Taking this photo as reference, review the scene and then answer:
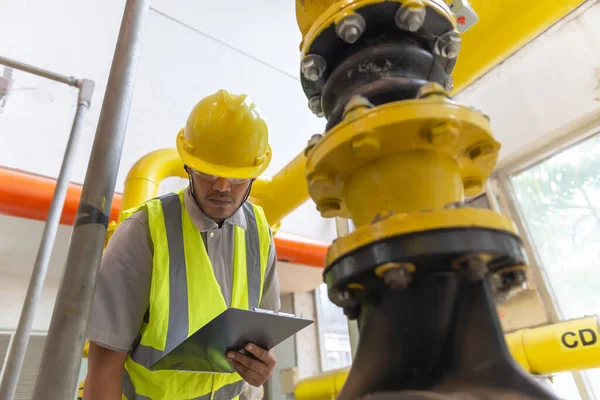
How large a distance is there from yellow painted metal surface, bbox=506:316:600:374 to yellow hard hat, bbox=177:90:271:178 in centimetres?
105

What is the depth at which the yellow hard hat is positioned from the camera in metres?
1.03

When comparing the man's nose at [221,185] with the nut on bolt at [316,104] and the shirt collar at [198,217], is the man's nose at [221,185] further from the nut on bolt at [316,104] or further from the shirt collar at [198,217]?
the nut on bolt at [316,104]

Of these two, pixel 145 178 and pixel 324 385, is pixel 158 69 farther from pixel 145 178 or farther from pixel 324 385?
pixel 324 385

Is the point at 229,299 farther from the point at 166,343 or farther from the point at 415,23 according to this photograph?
the point at 415,23

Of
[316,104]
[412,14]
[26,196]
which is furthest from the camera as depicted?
[26,196]

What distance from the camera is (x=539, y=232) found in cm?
201

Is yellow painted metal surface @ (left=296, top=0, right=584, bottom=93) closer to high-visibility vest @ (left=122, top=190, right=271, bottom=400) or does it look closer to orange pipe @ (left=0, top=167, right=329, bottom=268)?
high-visibility vest @ (left=122, top=190, right=271, bottom=400)

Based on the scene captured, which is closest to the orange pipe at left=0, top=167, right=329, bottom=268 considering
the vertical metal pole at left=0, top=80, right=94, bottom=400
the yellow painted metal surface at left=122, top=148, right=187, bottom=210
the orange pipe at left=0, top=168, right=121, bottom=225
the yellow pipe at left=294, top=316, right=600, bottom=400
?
the orange pipe at left=0, top=168, right=121, bottom=225

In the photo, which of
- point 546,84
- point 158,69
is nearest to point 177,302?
point 546,84

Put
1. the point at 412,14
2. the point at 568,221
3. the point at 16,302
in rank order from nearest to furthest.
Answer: the point at 412,14 → the point at 568,221 → the point at 16,302

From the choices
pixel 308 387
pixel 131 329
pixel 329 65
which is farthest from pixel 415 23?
pixel 308 387

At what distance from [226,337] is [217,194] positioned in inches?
14.8

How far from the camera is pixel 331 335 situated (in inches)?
151

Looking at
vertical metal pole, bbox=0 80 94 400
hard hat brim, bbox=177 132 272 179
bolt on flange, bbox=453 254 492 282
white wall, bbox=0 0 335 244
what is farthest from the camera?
Result: white wall, bbox=0 0 335 244
